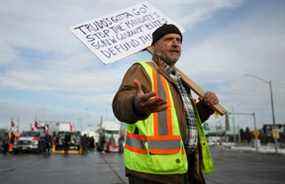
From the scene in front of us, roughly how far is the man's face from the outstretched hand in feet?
2.49

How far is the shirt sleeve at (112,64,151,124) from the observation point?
2.02 meters

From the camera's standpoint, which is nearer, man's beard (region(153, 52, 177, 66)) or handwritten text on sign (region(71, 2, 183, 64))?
man's beard (region(153, 52, 177, 66))

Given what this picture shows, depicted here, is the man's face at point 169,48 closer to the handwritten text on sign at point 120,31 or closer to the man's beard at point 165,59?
the man's beard at point 165,59

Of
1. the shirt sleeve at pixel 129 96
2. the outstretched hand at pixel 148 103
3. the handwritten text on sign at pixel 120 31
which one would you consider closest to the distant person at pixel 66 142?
the handwritten text on sign at pixel 120 31

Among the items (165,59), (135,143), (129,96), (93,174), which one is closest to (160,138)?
(135,143)

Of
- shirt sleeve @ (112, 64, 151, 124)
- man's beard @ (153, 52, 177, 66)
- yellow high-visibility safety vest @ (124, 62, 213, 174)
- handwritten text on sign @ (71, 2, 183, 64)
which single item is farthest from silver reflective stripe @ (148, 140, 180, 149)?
handwritten text on sign @ (71, 2, 183, 64)

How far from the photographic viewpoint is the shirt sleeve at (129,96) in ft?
6.61

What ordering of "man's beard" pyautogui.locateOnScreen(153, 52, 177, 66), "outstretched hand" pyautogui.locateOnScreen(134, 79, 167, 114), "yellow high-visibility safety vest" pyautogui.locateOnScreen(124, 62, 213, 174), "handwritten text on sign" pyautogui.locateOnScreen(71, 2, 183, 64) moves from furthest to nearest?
1. "handwritten text on sign" pyautogui.locateOnScreen(71, 2, 183, 64)
2. "man's beard" pyautogui.locateOnScreen(153, 52, 177, 66)
3. "yellow high-visibility safety vest" pyautogui.locateOnScreen(124, 62, 213, 174)
4. "outstretched hand" pyautogui.locateOnScreen(134, 79, 167, 114)

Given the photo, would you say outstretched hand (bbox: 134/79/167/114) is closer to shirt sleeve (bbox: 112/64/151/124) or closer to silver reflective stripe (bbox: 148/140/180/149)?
shirt sleeve (bbox: 112/64/151/124)

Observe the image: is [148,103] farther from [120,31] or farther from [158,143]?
[120,31]

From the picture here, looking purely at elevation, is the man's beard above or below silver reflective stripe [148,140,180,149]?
above

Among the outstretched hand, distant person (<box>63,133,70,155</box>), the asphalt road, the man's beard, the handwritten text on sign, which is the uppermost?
the handwritten text on sign

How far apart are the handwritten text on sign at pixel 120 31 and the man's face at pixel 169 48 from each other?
58cm

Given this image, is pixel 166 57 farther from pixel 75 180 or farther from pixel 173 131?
pixel 75 180
